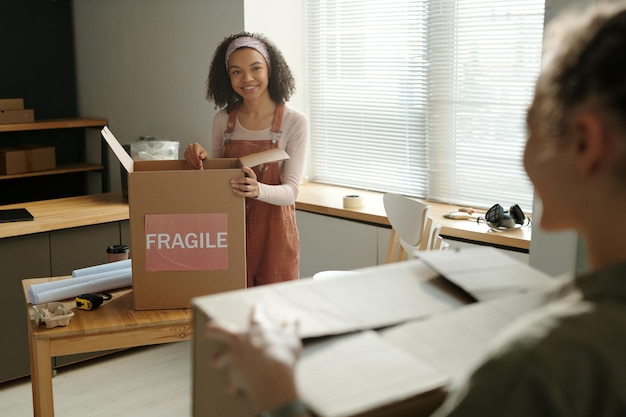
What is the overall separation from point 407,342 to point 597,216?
308mm

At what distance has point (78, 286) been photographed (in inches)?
89.4

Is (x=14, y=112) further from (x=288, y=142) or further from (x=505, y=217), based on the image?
(x=505, y=217)

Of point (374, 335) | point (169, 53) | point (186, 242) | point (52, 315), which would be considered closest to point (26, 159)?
point (169, 53)

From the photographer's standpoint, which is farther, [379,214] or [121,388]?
[379,214]

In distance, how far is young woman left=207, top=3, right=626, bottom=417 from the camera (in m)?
0.66

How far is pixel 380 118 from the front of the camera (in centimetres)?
419

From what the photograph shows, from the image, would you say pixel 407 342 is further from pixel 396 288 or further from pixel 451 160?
pixel 451 160

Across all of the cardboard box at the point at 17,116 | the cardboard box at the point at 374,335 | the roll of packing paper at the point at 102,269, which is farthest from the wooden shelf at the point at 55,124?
the cardboard box at the point at 374,335

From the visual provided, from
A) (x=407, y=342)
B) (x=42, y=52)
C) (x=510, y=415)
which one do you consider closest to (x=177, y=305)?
(x=407, y=342)

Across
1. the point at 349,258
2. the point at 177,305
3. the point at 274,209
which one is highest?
the point at 274,209

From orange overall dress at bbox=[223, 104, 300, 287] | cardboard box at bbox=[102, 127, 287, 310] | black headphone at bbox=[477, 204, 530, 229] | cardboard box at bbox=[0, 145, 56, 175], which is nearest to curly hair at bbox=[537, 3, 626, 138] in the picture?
cardboard box at bbox=[102, 127, 287, 310]

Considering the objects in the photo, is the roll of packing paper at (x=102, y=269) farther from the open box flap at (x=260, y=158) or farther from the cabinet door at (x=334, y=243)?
the cabinet door at (x=334, y=243)

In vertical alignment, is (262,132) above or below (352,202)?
above

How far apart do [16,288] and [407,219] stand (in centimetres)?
175
